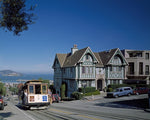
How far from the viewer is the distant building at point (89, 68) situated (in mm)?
43719

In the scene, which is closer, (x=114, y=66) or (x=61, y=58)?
(x=114, y=66)

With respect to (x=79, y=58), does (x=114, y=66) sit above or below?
below

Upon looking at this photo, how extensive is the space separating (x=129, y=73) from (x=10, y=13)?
4235 cm

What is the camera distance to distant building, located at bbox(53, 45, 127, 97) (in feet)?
143

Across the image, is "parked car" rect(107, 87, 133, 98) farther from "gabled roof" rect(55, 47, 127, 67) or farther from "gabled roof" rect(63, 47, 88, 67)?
"gabled roof" rect(63, 47, 88, 67)

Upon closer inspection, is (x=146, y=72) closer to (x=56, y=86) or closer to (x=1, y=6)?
(x=56, y=86)

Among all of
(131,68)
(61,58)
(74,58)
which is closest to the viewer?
(74,58)

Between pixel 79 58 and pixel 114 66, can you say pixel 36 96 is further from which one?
pixel 114 66

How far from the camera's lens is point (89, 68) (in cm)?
4466

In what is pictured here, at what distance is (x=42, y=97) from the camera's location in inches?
827

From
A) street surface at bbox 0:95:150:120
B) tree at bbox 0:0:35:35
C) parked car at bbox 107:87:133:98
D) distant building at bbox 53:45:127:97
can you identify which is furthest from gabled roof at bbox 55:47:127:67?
tree at bbox 0:0:35:35

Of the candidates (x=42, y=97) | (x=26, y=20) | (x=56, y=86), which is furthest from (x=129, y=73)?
(x=26, y=20)

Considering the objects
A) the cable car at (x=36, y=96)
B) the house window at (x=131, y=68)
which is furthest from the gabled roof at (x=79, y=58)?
the cable car at (x=36, y=96)

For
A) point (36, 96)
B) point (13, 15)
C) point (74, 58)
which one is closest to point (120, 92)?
point (74, 58)
